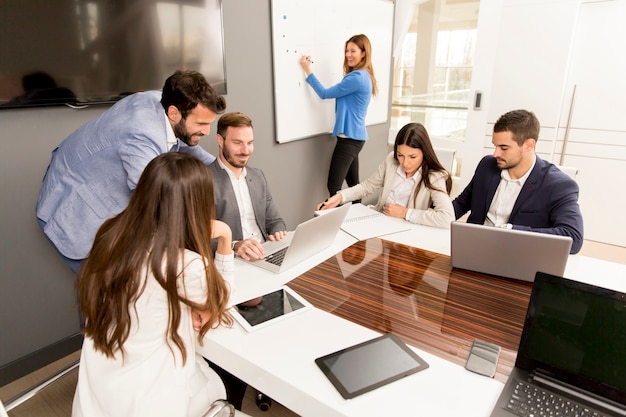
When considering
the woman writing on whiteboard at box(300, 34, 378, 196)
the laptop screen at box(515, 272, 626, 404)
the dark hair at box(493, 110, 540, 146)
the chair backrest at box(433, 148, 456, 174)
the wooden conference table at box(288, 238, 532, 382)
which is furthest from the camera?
the woman writing on whiteboard at box(300, 34, 378, 196)

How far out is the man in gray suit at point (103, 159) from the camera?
158cm

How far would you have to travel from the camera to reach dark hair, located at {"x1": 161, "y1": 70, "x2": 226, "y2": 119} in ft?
5.25

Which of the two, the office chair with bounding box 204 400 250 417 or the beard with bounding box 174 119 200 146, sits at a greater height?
the beard with bounding box 174 119 200 146

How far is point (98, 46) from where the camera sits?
1.89m

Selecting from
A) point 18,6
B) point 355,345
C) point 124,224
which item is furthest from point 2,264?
point 355,345

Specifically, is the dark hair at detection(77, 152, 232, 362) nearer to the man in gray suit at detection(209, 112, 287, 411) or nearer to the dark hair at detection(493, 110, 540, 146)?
the man in gray suit at detection(209, 112, 287, 411)

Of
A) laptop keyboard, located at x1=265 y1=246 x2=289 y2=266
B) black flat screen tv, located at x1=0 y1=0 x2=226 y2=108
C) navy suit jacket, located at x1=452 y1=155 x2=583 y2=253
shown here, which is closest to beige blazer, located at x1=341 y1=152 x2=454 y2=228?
navy suit jacket, located at x1=452 y1=155 x2=583 y2=253

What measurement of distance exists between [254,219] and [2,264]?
115cm

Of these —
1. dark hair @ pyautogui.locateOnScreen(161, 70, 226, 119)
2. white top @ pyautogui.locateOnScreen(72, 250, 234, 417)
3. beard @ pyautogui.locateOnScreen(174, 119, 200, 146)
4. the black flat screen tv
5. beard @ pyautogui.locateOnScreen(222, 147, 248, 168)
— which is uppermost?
the black flat screen tv

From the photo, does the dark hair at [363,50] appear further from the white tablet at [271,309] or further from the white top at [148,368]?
the white top at [148,368]

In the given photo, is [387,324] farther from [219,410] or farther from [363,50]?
[363,50]

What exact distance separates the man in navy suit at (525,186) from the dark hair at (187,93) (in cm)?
133

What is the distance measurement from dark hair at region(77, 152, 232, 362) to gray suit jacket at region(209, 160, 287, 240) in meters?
0.85

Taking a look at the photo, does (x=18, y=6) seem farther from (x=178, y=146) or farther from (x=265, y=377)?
(x=265, y=377)
